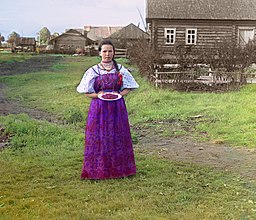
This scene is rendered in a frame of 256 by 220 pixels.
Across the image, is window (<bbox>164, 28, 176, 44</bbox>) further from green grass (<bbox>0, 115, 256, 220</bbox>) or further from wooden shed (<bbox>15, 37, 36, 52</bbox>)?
wooden shed (<bbox>15, 37, 36, 52</bbox>)

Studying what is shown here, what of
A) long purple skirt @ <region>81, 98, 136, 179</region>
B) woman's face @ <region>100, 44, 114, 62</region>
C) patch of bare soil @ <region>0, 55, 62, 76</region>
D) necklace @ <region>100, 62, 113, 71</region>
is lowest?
patch of bare soil @ <region>0, 55, 62, 76</region>

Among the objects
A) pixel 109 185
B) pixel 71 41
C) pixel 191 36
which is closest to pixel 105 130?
pixel 109 185

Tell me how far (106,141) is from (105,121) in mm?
270

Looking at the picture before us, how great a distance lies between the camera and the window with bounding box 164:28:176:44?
26500mm

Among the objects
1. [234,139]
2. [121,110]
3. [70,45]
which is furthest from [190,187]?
[70,45]

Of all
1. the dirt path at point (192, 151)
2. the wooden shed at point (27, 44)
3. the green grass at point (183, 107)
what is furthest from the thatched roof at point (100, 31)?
the dirt path at point (192, 151)

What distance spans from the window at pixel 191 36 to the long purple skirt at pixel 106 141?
859 inches

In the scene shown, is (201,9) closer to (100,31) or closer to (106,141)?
(106,141)

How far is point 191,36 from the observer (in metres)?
27.0

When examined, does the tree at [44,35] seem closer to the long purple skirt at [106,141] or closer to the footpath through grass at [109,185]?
the footpath through grass at [109,185]

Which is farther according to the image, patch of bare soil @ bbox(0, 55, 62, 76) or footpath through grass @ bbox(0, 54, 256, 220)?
patch of bare soil @ bbox(0, 55, 62, 76)

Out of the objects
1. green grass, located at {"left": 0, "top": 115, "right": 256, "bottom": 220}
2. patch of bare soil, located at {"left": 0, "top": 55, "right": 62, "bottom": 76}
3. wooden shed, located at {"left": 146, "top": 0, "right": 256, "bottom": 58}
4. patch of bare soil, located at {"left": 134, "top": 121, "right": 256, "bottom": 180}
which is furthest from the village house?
green grass, located at {"left": 0, "top": 115, "right": 256, "bottom": 220}

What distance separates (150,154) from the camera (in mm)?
7551

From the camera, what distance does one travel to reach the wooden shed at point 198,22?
26.3m
